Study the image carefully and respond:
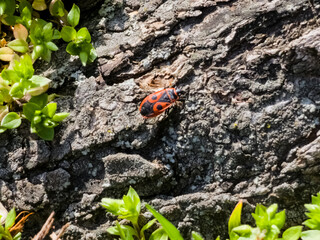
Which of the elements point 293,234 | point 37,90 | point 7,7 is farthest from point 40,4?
point 293,234

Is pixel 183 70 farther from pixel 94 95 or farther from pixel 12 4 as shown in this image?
pixel 12 4

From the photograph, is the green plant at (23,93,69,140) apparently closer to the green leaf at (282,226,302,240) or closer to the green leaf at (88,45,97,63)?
the green leaf at (88,45,97,63)

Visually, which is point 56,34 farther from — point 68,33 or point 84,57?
point 84,57

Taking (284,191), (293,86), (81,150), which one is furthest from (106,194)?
(293,86)

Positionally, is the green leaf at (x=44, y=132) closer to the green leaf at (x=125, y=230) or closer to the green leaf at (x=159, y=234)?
the green leaf at (x=125, y=230)

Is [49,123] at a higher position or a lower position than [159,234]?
higher
